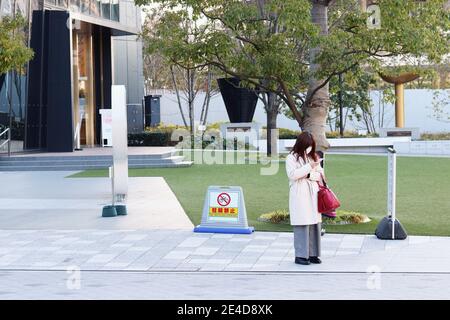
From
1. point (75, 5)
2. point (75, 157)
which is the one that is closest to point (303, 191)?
point (75, 157)

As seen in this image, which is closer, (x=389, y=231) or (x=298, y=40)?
(x=389, y=231)

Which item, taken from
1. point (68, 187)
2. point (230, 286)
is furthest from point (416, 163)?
point (230, 286)

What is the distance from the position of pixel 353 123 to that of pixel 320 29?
3727 cm

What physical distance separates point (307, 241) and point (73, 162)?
19.1 metres

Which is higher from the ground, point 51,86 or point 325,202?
point 51,86

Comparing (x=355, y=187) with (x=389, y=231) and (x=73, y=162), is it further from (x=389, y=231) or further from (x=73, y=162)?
(x=73, y=162)

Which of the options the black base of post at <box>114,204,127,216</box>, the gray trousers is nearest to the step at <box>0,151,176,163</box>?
the black base of post at <box>114,204,127,216</box>

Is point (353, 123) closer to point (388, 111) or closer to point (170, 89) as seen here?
point (388, 111)

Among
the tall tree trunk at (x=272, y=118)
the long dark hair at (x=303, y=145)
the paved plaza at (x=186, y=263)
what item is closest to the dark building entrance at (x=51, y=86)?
→ the tall tree trunk at (x=272, y=118)

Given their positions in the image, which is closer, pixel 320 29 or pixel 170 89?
pixel 320 29

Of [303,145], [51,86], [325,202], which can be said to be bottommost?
[325,202]

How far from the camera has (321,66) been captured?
46.9ft

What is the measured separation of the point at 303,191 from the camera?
1040 cm

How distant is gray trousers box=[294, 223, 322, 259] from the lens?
10422 millimetres
